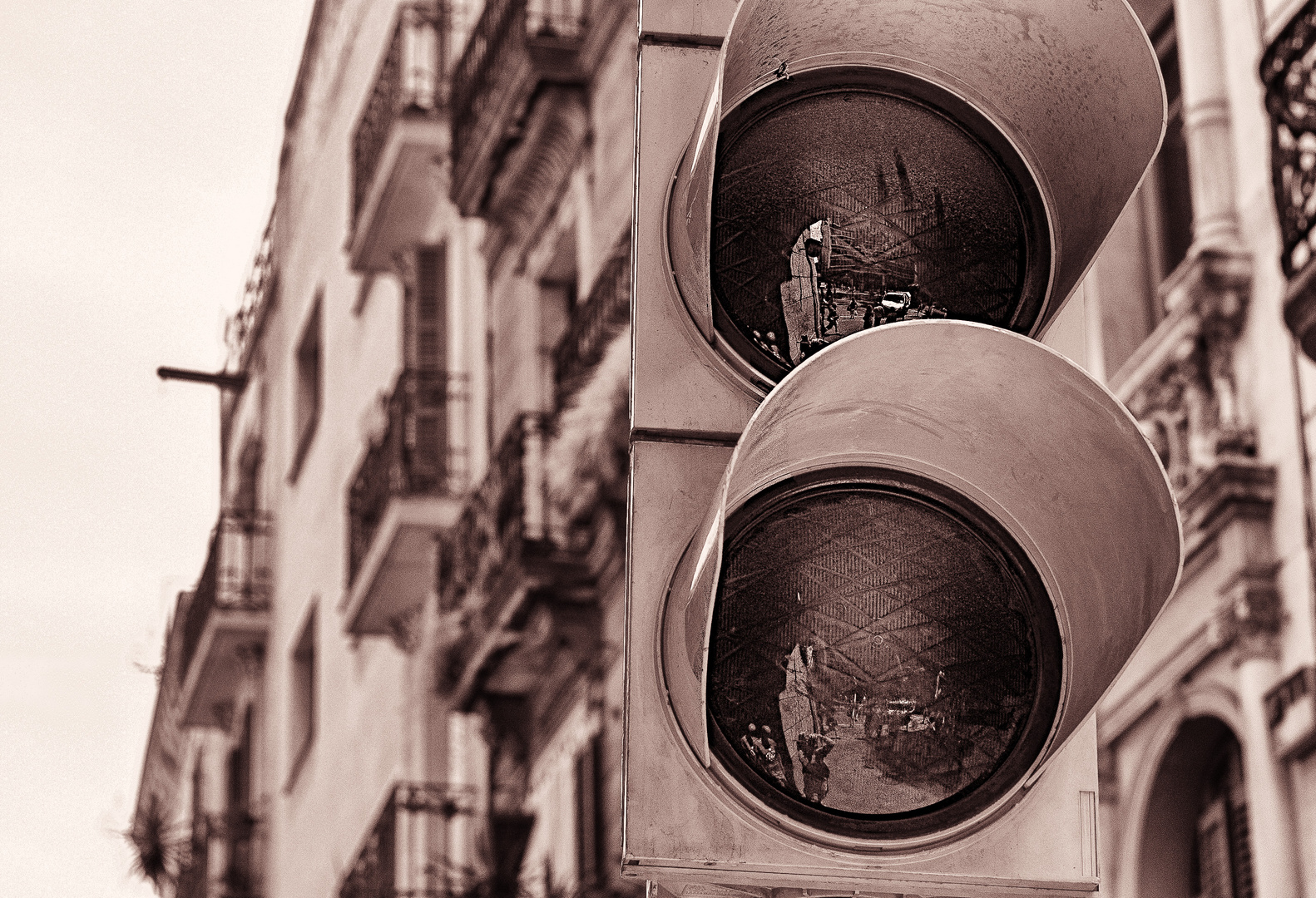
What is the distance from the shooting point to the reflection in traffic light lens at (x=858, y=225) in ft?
13.2

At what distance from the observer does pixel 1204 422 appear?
1220 centimetres

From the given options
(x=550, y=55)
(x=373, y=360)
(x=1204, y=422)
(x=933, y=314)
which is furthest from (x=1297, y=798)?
(x=373, y=360)

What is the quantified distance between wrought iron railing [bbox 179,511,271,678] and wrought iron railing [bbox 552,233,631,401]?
13.0 meters

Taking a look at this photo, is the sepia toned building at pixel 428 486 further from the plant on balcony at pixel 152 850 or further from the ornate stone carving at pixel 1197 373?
the ornate stone carving at pixel 1197 373

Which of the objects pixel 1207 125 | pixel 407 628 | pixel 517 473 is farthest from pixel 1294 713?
pixel 407 628

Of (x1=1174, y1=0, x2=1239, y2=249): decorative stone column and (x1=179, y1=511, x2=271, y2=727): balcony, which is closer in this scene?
(x1=1174, y1=0, x2=1239, y2=249): decorative stone column

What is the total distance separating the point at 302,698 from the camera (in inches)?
1121

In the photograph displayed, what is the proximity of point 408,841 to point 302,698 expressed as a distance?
7.86 meters

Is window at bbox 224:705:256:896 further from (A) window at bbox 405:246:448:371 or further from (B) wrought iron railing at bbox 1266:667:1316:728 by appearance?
(B) wrought iron railing at bbox 1266:667:1316:728

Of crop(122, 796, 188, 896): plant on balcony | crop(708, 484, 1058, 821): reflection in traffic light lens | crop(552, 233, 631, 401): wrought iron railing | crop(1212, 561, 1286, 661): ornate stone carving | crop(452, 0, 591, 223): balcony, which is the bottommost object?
crop(708, 484, 1058, 821): reflection in traffic light lens

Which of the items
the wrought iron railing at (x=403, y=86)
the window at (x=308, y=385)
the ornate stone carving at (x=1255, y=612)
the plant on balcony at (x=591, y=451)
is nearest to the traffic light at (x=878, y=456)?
the ornate stone carving at (x=1255, y=612)

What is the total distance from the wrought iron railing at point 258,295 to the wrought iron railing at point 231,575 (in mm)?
3006

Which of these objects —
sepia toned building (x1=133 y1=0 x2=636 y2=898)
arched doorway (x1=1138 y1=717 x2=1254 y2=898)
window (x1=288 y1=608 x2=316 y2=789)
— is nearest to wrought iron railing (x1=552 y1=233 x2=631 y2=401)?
sepia toned building (x1=133 y1=0 x2=636 y2=898)

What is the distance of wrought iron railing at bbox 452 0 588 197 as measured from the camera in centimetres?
1916
